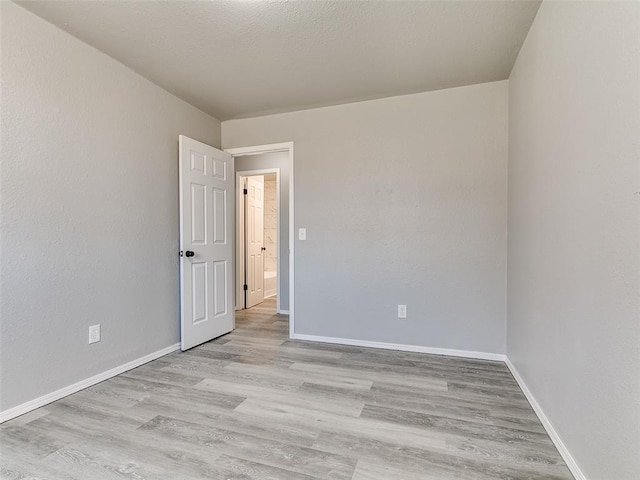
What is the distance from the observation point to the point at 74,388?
2.13 metres

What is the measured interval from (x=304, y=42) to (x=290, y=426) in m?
2.39

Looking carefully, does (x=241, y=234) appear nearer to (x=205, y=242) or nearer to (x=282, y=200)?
(x=282, y=200)

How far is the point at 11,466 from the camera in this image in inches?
56.2

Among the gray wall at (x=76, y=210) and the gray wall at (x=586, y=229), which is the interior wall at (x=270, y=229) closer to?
the gray wall at (x=76, y=210)

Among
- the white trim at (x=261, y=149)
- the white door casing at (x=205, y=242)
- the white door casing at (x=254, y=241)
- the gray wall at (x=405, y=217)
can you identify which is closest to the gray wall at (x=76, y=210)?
the white door casing at (x=205, y=242)

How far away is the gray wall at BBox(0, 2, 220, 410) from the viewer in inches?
72.1

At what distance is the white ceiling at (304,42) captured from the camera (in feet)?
6.09

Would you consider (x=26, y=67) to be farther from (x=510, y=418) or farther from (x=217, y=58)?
(x=510, y=418)

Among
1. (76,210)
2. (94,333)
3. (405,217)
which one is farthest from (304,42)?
(94,333)

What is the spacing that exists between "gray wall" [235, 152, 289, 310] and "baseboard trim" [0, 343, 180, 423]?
1.91m

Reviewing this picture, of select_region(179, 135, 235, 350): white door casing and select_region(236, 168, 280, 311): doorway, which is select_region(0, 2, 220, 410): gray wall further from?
select_region(236, 168, 280, 311): doorway

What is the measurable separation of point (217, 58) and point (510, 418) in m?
3.02

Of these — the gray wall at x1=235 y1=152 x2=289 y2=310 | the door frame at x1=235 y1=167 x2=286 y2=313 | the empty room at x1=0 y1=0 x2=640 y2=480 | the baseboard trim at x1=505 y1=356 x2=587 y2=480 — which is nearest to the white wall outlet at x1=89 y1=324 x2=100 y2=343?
the empty room at x1=0 y1=0 x2=640 y2=480

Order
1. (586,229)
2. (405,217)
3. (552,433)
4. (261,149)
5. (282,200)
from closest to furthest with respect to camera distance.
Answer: (586,229) → (552,433) → (405,217) → (261,149) → (282,200)
